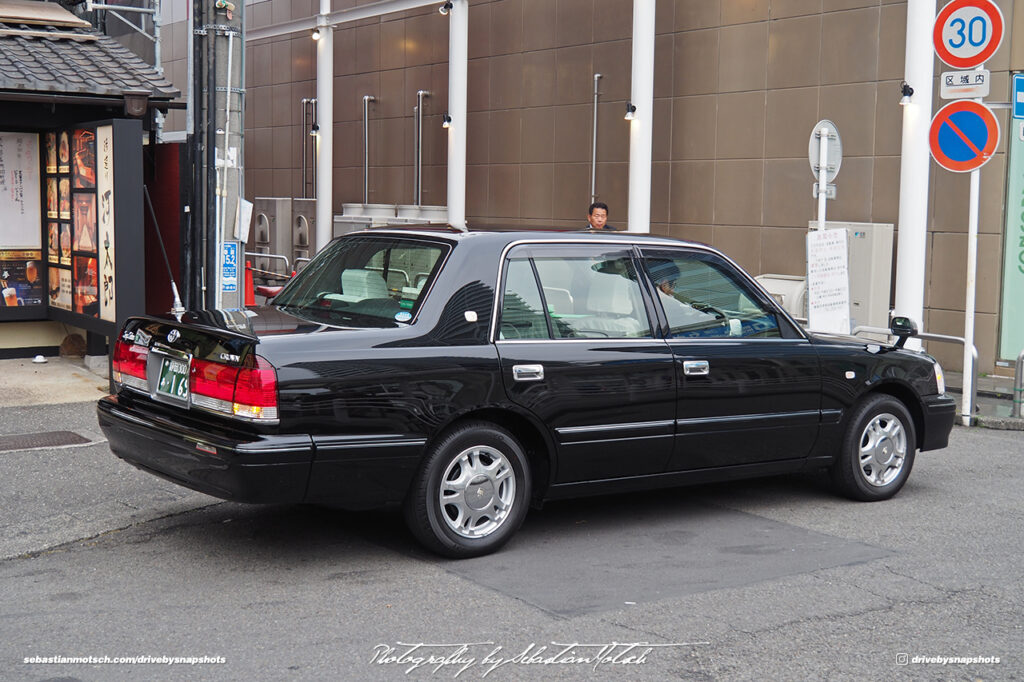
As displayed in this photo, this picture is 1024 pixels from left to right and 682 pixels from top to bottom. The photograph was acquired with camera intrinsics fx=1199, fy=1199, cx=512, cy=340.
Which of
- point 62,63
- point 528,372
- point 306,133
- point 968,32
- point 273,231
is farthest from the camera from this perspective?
point 306,133

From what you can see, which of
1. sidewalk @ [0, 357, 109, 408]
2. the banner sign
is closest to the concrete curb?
the banner sign

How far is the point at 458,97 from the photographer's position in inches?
684

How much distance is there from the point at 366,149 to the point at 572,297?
16359 millimetres

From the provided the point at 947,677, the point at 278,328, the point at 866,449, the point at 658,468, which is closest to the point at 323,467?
the point at 278,328

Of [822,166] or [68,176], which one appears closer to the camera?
[822,166]

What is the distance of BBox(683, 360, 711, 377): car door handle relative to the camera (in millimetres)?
6316

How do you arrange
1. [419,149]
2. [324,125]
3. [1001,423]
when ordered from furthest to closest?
1. [324,125]
2. [419,149]
3. [1001,423]

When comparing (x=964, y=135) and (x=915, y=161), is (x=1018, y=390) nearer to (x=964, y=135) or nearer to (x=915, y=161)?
(x=964, y=135)

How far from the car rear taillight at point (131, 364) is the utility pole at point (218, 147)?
3334 millimetres

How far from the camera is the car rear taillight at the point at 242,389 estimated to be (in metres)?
5.15

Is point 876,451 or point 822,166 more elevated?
point 822,166

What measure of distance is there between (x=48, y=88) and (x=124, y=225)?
1778 mm

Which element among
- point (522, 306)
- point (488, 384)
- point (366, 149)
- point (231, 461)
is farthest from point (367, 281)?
point (366, 149)

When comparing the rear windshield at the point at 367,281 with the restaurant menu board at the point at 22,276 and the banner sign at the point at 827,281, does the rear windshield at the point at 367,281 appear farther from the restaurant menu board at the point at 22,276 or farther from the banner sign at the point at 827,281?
the restaurant menu board at the point at 22,276
